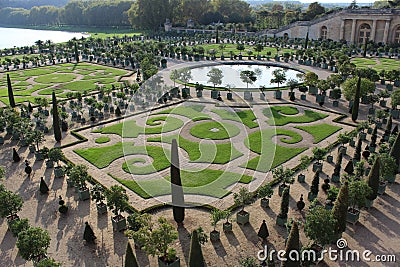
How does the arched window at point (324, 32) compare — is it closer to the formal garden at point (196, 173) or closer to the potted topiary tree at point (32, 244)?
the formal garden at point (196, 173)

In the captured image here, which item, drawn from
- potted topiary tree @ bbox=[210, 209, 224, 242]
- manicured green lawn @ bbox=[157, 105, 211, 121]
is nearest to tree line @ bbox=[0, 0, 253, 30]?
manicured green lawn @ bbox=[157, 105, 211, 121]

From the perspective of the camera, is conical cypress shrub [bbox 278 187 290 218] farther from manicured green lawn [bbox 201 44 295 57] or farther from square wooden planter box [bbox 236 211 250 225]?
manicured green lawn [bbox 201 44 295 57]

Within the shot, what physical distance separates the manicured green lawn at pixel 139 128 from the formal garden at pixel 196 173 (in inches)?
8.2

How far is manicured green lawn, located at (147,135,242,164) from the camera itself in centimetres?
2944

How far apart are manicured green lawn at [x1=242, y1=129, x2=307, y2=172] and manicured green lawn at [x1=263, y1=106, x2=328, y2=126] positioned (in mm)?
2663

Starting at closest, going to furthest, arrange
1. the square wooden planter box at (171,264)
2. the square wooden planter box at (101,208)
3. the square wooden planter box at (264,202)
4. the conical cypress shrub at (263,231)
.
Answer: the square wooden planter box at (171,264), the conical cypress shrub at (263,231), the square wooden planter box at (101,208), the square wooden planter box at (264,202)

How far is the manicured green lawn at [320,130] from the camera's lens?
33406 mm

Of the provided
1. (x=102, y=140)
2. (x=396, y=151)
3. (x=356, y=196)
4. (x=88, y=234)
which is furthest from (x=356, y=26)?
(x=88, y=234)

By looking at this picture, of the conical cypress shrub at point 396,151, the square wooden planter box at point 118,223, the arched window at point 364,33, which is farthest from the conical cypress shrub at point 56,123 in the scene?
the arched window at point 364,33

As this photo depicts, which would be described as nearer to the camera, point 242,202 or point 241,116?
point 242,202

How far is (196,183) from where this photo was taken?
2589cm

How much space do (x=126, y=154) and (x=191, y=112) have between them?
12389mm

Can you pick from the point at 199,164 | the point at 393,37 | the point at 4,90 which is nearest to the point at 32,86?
the point at 4,90

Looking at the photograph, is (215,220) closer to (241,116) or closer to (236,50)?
(241,116)
